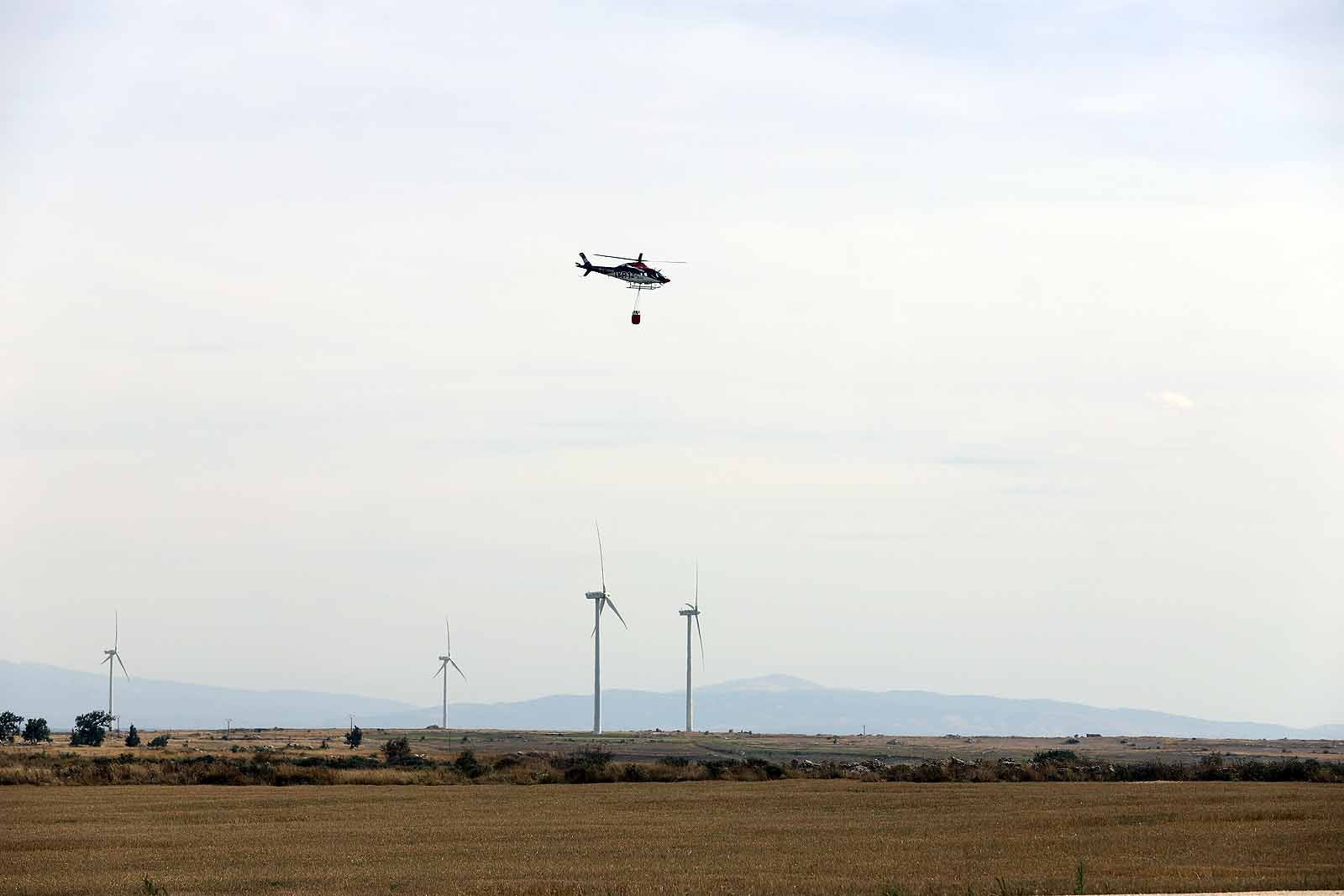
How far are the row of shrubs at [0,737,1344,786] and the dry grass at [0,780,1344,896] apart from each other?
12613mm

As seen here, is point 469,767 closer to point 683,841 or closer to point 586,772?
point 586,772

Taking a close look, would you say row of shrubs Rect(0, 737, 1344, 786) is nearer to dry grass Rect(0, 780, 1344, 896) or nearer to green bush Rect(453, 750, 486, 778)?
green bush Rect(453, 750, 486, 778)

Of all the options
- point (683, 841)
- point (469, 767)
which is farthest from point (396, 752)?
point (683, 841)

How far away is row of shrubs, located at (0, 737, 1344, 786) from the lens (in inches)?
4523

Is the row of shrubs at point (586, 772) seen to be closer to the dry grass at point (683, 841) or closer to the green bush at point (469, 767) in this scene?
the green bush at point (469, 767)

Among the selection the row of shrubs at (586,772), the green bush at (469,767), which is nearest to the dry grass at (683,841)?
the row of shrubs at (586,772)

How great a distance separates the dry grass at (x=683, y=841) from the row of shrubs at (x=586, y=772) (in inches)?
497

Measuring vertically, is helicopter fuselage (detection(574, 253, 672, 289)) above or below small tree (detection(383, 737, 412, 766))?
above

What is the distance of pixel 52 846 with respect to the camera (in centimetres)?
6781

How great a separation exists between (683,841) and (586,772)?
167 ft

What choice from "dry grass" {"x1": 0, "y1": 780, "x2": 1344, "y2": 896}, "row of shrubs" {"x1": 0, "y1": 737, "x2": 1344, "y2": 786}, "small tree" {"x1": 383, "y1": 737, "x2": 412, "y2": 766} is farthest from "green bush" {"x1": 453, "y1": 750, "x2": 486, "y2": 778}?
"dry grass" {"x1": 0, "y1": 780, "x2": 1344, "y2": 896}

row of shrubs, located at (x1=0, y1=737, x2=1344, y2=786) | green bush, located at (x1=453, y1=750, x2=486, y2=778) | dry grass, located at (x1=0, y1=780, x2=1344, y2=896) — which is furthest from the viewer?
green bush, located at (x1=453, y1=750, x2=486, y2=778)

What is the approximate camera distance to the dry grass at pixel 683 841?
2117 inches

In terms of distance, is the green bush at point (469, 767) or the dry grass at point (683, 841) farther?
the green bush at point (469, 767)
